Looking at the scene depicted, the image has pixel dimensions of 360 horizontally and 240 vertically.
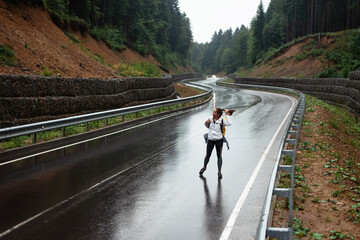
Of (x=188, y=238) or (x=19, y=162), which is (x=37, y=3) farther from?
(x=188, y=238)

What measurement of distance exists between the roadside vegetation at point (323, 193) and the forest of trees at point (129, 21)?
23992mm

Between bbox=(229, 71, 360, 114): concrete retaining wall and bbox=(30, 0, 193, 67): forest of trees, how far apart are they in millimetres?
23685

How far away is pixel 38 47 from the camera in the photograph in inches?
856

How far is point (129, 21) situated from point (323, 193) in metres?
61.6

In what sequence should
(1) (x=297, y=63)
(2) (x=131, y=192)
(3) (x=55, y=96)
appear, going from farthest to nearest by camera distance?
(1) (x=297, y=63) → (3) (x=55, y=96) → (2) (x=131, y=192)

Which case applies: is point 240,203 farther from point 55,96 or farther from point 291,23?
point 291,23

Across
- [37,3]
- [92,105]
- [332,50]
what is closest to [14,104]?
[92,105]

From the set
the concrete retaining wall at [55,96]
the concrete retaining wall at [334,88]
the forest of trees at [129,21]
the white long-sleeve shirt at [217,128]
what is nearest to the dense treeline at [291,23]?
the concrete retaining wall at [334,88]

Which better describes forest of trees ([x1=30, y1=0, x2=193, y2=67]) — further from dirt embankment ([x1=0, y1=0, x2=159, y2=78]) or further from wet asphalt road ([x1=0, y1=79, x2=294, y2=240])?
wet asphalt road ([x1=0, y1=79, x2=294, y2=240])

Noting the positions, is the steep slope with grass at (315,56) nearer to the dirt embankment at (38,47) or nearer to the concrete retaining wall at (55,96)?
the dirt embankment at (38,47)

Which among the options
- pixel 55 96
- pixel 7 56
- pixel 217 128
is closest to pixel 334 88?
pixel 55 96

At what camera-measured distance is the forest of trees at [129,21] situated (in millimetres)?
45906

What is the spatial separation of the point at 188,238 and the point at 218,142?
404 cm

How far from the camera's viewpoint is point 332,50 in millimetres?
55812
